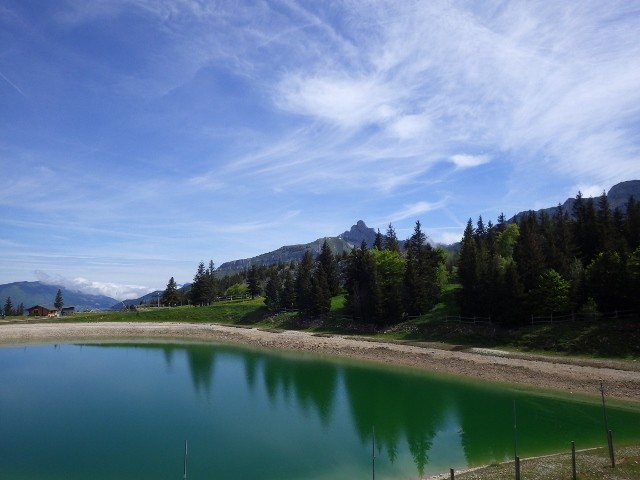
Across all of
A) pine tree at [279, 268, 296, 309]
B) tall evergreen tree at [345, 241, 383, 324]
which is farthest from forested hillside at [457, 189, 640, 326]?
pine tree at [279, 268, 296, 309]

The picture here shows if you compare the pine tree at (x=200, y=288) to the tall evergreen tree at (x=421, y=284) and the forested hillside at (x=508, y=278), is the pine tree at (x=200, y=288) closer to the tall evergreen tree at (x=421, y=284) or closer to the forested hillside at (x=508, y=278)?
the forested hillside at (x=508, y=278)

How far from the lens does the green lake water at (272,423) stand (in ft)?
67.9

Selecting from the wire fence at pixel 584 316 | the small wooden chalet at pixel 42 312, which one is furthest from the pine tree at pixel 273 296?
the small wooden chalet at pixel 42 312

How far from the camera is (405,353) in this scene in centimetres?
5247

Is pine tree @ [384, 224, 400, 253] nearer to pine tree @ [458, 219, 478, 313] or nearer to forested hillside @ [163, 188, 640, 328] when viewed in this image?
forested hillside @ [163, 188, 640, 328]

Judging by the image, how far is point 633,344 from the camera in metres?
42.0

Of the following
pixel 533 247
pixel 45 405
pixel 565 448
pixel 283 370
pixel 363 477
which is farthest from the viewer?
pixel 533 247

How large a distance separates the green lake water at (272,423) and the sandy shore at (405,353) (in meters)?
3.25

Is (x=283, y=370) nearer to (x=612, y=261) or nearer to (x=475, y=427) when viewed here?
(x=475, y=427)

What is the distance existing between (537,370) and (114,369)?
4524cm

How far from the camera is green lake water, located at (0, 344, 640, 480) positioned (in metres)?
20.7

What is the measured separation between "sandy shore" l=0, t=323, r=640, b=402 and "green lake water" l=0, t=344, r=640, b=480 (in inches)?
128

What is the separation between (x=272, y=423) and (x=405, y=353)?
27.8 meters

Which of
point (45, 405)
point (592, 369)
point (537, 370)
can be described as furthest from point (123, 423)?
point (592, 369)
